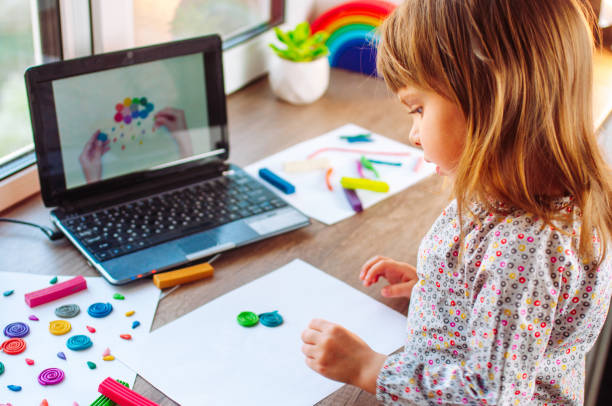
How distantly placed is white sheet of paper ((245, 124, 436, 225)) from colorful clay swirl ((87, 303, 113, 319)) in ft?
1.13

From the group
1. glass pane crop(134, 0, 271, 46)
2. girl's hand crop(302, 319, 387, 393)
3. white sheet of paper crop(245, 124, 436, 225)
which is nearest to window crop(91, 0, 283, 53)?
glass pane crop(134, 0, 271, 46)

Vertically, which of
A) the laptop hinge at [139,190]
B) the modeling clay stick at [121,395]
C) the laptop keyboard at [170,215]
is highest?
the laptop hinge at [139,190]

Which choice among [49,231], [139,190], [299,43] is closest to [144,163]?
[139,190]

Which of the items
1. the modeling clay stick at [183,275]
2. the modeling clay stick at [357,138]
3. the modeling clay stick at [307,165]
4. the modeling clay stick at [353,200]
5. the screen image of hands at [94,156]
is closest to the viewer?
the modeling clay stick at [183,275]

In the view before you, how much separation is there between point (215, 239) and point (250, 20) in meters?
0.73

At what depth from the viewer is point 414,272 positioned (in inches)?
33.1

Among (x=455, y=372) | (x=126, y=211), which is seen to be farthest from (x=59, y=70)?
(x=455, y=372)

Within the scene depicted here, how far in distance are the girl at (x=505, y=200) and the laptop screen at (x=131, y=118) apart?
41 centimetres

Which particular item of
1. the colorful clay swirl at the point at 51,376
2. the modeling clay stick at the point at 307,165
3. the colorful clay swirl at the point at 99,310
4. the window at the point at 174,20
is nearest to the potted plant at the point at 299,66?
the window at the point at 174,20

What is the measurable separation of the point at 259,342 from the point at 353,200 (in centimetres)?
35

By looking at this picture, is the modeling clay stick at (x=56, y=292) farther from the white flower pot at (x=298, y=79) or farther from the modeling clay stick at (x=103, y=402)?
the white flower pot at (x=298, y=79)

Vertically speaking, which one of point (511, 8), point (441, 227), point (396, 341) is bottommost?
point (396, 341)

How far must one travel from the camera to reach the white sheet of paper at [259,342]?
0.67 meters

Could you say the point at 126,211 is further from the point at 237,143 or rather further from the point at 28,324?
the point at 237,143
